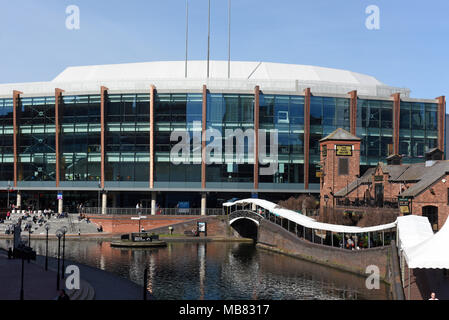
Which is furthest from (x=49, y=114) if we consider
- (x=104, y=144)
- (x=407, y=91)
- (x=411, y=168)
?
(x=407, y=91)

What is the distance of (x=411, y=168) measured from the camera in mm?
54812

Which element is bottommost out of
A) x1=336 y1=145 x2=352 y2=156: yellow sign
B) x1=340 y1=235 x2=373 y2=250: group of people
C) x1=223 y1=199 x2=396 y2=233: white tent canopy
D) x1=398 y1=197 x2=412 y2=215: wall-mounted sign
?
x1=340 y1=235 x2=373 y2=250: group of people

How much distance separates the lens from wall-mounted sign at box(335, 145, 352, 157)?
2581 inches

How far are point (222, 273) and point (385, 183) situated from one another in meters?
21.6

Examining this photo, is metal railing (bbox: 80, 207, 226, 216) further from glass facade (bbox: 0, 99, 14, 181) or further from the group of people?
the group of people

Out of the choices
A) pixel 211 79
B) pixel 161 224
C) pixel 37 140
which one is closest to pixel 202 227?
pixel 161 224

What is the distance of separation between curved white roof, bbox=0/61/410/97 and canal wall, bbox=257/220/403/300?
94.5 ft

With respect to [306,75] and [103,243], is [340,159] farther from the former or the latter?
[306,75]

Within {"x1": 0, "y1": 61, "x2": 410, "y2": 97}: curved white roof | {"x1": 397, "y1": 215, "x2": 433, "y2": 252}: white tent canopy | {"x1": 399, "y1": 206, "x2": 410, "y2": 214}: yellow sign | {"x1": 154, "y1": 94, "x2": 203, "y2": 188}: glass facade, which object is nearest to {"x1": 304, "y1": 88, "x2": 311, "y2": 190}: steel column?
{"x1": 0, "y1": 61, "x2": 410, "y2": 97}: curved white roof

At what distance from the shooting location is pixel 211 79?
84.6 m

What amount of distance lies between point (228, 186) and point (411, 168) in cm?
3286

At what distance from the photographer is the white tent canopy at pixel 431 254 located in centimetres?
2588

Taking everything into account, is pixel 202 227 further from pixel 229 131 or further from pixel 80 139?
pixel 80 139

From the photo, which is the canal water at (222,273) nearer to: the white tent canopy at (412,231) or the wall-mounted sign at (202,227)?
the white tent canopy at (412,231)
